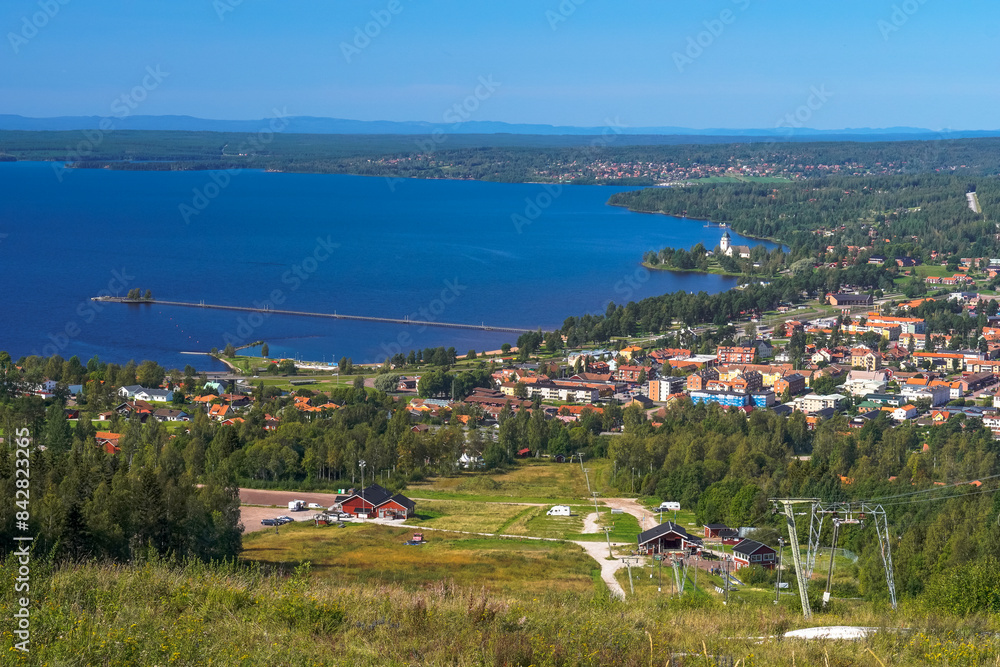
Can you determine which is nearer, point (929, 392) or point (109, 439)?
point (109, 439)

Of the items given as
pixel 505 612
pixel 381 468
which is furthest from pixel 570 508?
pixel 505 612

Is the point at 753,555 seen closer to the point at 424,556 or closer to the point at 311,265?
the point at 424,556

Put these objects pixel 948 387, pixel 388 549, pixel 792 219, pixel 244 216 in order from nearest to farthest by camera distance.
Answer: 1. pixel 388 549
2. pixel 948 387
3. pixel 792 219
4. pixel 244 216

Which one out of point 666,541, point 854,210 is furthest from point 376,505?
point 854,210

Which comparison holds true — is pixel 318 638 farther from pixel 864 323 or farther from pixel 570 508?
pixel 864 323

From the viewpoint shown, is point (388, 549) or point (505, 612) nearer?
point (505, 612)

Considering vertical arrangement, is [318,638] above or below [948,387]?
above

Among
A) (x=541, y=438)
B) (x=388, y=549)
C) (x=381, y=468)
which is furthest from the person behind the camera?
(x=541, y=438)

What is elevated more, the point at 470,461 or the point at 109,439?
the point at 109,439
